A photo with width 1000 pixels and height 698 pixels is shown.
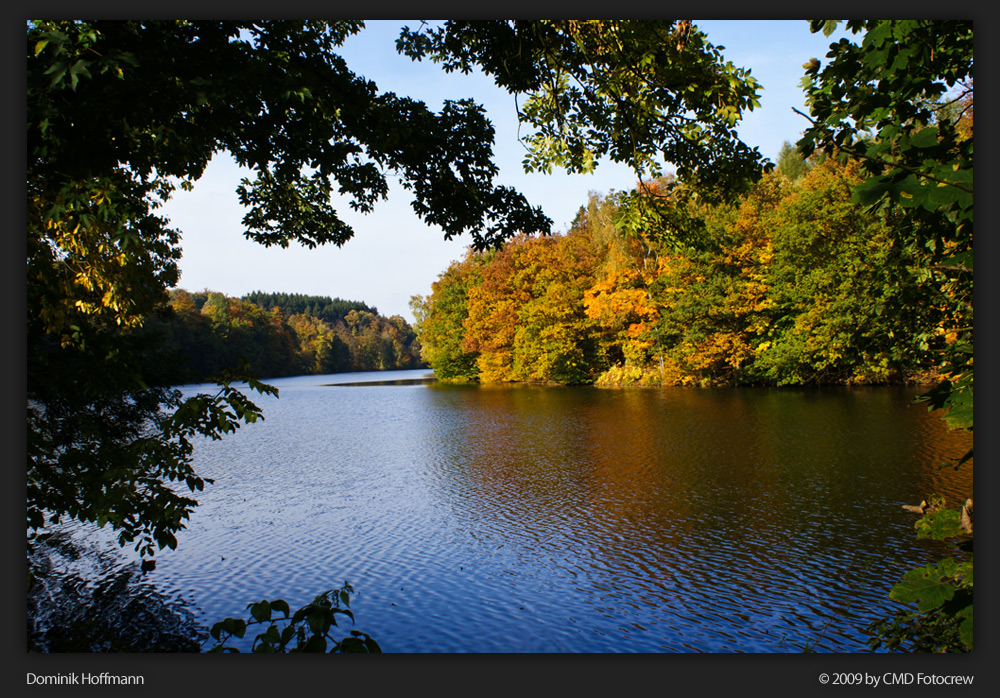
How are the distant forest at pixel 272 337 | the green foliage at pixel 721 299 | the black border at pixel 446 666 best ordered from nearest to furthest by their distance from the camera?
the black border at pixel 446 666 → the distant forest at pixel 272 337 → the green foliage at pixel 721 299

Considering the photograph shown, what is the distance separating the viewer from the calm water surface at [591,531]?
225 inches

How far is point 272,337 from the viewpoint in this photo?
127 ft

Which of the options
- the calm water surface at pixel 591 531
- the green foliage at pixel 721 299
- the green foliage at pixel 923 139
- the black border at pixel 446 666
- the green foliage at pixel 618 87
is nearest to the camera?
the green foliage at pixel 923 139

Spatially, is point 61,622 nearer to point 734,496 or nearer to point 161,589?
point 161,589

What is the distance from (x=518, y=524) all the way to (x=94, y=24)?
25.0 feet

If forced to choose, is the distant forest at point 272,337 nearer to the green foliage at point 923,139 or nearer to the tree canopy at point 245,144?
the tree canopy at point 245,144

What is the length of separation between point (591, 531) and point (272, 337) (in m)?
34.5

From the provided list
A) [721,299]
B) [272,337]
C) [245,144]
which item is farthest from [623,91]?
[272,337]

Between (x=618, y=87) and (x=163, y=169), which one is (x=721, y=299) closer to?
(x=618, y=87)

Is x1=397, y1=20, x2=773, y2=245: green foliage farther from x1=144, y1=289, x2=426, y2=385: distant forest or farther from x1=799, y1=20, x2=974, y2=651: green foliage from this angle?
x1=144, y1=289, x2=426, y2=385: distant forest

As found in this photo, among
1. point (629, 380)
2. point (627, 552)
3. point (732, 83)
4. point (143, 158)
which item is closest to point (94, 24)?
point (143, 158)

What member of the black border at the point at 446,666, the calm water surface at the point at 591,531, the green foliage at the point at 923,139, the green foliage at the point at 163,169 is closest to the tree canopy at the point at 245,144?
the green foliage at the point at 163,169

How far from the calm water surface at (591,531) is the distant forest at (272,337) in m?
2.62

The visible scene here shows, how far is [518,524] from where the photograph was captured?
8.97 m
